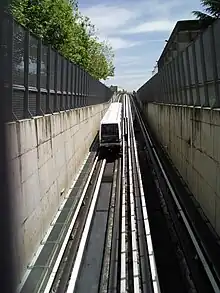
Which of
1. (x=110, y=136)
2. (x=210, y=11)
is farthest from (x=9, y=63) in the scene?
(x=210, y=11)

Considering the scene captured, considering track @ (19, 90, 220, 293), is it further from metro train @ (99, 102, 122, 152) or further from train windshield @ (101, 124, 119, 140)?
train windshield @ (101, 124, 119, 140)

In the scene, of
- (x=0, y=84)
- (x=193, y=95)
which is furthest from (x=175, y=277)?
(x=193, y=95)

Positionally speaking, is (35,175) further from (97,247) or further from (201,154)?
(201,154)

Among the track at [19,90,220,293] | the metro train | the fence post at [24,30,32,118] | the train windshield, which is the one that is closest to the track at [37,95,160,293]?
the track at [19,90,220,293]

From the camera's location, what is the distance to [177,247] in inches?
438

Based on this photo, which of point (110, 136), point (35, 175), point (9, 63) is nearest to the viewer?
point (9, 63)

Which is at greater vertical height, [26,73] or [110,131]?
[26,73]

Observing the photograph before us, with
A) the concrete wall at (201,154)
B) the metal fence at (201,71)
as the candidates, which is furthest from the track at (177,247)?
the metal fence at (201,71)

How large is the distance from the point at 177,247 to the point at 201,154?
9.83 ft

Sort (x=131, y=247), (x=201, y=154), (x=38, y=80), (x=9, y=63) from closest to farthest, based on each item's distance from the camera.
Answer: (x=9, y=63) → (x=131, y=247) → (x=38, y=80) → (x=201, y=154)

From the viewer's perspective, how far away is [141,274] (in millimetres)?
9438

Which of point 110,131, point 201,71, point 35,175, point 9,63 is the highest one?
point 201,71

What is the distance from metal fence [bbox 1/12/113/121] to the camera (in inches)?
344

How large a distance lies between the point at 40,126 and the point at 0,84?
11.4ft
